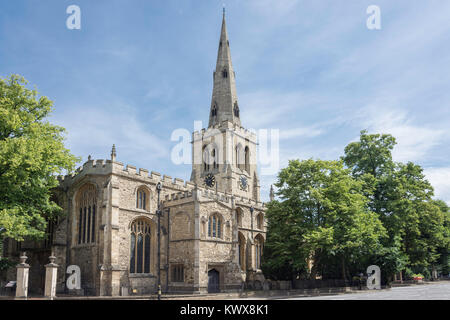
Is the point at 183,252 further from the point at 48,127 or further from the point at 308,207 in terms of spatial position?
the point at 48,127

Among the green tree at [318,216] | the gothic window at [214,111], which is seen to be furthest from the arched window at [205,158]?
the green tree at [318,216]

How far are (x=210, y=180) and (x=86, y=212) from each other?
87.1 feet

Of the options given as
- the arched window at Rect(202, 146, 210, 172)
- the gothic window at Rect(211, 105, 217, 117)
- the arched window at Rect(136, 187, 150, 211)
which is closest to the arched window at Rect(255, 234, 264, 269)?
the arched window at Rect(136, 187, 150, 211)

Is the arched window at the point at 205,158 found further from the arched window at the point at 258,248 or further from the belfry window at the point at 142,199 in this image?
the belfry window at the point at 142,199

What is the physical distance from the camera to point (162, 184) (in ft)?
112

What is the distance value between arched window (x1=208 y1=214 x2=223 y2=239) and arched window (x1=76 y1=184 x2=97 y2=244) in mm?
9219

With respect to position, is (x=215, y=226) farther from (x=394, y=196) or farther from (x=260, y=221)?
(x=394, y=196)

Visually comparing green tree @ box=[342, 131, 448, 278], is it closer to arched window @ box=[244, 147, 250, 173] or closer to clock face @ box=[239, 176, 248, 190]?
clock face @ box=[239, 176, 248, 190]

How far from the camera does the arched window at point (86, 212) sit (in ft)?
98.2

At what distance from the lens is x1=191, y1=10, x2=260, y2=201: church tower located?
55469 millimetres

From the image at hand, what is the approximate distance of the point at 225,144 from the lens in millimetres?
56219
